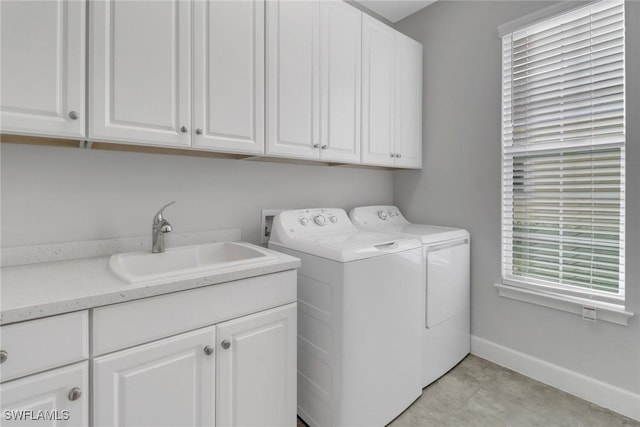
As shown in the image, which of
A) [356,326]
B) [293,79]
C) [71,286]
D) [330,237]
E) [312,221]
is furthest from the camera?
[312,221]

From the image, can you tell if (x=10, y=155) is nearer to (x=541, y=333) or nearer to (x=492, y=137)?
(x=492, y=137)

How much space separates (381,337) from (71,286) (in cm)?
131

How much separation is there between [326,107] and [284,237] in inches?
32.0

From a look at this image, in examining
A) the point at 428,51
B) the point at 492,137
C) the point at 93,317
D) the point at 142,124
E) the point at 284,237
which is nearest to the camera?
the point at 93,317

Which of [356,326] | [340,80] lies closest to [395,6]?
[340,80]

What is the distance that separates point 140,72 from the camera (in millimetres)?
1229

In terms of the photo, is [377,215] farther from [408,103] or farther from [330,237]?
[408,103]

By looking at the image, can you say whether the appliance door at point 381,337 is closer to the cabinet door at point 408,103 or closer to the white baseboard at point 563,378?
the white baseboard at point 563,378

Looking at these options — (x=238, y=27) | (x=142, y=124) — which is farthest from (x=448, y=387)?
(x=238, y=27)

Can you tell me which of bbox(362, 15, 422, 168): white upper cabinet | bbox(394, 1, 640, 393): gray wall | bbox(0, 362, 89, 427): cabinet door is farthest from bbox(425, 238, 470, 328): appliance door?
bbox(0, 362, 89, 427): cabinet door

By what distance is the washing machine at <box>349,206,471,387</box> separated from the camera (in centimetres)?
188

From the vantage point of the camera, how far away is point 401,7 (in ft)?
8.27

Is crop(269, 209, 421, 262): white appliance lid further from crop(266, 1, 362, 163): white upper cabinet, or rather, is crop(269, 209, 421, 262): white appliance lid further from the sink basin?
crop(266, 1, 362, 163): white upper cabinet

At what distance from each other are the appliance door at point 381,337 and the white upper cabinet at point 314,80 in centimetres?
75
